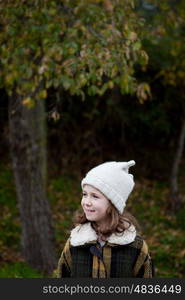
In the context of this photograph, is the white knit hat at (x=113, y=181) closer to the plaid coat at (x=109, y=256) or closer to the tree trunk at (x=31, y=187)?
the plaid coat at (x=109, y=256)

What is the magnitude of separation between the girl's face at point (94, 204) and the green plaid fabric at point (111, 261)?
17 centimetres

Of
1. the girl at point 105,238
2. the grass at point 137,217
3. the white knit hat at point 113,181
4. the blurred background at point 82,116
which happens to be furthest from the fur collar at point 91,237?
the grass at point 137,217

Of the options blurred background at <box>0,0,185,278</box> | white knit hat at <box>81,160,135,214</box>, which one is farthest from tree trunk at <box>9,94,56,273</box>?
white knit hat at <box>81,160,135,214</box>

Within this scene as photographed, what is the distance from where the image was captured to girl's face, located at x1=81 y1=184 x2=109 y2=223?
3008 millimetres

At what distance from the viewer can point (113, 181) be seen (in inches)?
122

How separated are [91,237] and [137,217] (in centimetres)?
734

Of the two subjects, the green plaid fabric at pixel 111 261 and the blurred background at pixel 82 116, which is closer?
the green plaid fabric at pixel 111 261

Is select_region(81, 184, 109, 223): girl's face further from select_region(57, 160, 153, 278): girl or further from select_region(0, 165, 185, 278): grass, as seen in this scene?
select_region(0, 165, 185, 278): grass

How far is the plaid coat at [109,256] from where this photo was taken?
3.01 metres

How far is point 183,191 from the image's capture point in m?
11.3

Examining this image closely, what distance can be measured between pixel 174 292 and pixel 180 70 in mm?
7463

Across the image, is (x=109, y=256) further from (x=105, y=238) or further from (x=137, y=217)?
(x=137, y=217)

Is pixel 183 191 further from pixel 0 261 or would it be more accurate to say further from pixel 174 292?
pixel 174 292

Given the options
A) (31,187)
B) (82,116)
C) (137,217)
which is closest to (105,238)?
(31,187)
